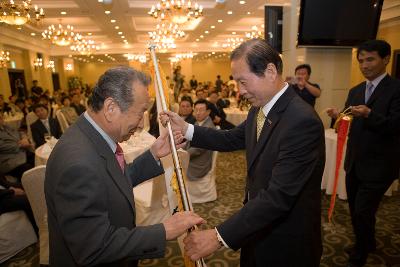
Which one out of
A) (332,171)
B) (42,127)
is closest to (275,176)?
(332,171)

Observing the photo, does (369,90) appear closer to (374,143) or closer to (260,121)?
(374,143)

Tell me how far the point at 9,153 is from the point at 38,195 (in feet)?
6.41

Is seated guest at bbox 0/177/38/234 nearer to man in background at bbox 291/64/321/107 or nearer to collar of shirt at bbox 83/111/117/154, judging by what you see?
collar of shirt at bbox 83/111/117/154

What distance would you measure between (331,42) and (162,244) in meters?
4.92

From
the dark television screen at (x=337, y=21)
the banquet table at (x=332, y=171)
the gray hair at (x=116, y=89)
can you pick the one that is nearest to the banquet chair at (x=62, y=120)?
the dark television screen at (x=337, y=21)

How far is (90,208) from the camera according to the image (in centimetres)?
96

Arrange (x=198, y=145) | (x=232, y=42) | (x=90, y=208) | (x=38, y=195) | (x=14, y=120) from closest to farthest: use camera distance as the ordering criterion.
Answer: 1. (x=90, y=208)
2. (x=198, y=145)
3. (x=38, y=195)
4. (x=14, y=120)
5. (x=232, y=42)

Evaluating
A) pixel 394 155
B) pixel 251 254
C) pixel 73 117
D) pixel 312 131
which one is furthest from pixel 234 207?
pixel 73 117

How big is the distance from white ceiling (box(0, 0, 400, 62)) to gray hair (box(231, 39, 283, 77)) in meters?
4.97

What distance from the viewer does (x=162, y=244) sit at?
1.08 m

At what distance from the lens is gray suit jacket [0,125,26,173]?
3.92 metres

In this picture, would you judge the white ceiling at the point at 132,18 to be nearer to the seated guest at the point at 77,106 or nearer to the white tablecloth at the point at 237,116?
the white tablecloth at the point at 237,116

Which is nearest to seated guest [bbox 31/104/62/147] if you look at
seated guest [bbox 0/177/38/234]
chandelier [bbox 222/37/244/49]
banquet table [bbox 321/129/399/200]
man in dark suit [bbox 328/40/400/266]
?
seated guest [bbox 0/177/38/234]

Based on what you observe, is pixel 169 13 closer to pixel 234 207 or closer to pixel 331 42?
pixel 331 42
